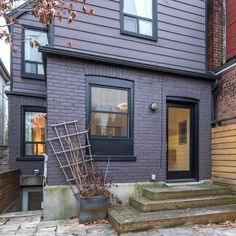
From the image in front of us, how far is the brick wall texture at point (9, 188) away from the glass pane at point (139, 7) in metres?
5.04

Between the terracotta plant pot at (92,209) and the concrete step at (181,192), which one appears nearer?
the terracotta plant pot at (92,209)

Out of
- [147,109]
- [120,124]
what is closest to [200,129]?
[147,109]

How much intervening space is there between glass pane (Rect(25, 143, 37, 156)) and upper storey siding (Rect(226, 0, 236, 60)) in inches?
265

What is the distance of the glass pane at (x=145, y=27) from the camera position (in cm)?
698

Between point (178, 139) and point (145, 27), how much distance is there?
116 inches

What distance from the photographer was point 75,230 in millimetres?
4949

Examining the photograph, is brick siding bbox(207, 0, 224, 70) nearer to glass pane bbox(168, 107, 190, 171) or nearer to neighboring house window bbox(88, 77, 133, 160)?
glass pane bbox(168, 107, 190, 171)

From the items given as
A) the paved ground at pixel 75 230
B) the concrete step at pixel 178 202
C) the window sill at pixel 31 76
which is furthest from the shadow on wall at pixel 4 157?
the concrete step at pixel 178 202

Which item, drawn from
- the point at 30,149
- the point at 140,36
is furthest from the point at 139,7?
the point at 30,149

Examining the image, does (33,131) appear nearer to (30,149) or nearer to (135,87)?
(30,149)

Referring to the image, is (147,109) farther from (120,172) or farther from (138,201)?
(138,201)

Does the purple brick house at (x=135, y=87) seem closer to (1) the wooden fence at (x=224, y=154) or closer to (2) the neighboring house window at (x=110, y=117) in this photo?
(2) the neighboring house window at (x=110, y=117)

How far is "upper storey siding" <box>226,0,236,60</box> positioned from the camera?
741cm

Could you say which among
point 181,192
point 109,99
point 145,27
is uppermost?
point 145,27
